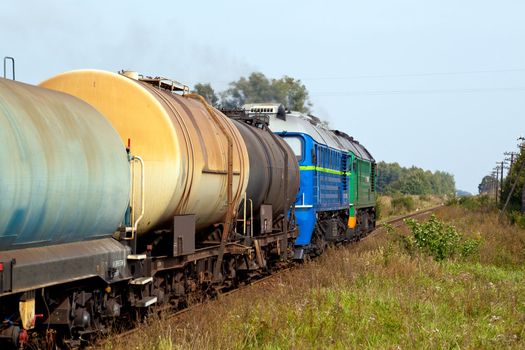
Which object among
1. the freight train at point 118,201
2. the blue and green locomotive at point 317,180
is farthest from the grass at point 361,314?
the blue and green locomotive at point 317,180

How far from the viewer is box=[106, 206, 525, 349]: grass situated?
761 cm

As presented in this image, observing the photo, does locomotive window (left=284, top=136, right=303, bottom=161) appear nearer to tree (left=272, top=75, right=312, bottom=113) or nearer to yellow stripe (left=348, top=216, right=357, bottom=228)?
yellow stripe (left=348, top=216, right=357, bottom=228)

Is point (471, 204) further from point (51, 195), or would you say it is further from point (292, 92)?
point (51, 195)

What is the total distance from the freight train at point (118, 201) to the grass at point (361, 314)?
697 mm

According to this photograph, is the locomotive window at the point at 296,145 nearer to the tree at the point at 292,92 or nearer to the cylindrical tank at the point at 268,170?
the cylindrical tank at the point at 268,170

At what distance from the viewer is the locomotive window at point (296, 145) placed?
17844mm

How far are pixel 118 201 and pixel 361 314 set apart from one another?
3.55 meters

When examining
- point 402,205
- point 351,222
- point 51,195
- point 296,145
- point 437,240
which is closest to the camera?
point 51,195

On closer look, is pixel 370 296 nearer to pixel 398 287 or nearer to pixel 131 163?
pixel 398 287

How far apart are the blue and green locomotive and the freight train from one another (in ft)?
9.59

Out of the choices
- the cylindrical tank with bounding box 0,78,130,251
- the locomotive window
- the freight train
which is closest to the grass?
the freight train

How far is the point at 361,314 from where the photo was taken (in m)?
9.09

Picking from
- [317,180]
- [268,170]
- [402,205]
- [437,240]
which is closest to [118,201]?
[268,170]

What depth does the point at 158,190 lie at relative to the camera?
342 inches
